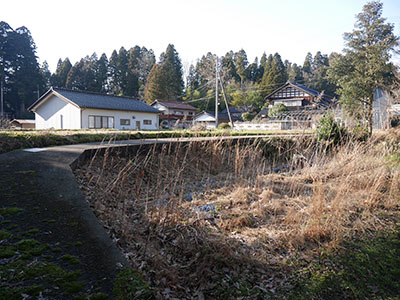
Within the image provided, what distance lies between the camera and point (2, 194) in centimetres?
252

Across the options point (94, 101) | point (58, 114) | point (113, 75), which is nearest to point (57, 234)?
point (94, 101)

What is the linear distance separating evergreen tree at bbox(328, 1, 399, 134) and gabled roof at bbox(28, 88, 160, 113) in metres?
14.5

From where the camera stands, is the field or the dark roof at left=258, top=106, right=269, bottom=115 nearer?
the field

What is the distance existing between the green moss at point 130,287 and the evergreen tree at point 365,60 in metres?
14.5

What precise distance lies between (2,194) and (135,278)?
5.59ft

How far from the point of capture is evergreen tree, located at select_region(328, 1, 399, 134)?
13.8m

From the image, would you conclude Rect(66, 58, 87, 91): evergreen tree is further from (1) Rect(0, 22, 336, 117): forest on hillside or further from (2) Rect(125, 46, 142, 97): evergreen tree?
(2) Rect(125, 46, 142, 97): evergreen tree

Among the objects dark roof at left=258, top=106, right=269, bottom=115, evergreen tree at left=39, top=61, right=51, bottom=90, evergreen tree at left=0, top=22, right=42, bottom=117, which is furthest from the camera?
evergreen tree at left=39, top=61, right=51, bottom=90

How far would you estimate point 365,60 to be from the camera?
14539 millimetres

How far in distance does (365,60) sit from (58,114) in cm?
2008

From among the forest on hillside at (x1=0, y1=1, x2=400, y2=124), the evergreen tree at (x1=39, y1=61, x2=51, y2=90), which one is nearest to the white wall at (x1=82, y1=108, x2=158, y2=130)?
the forest on hillside at (x1=0, y1=1, x2=400, y2=124)

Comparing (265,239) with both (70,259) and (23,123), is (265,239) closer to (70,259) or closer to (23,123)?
(70,259)

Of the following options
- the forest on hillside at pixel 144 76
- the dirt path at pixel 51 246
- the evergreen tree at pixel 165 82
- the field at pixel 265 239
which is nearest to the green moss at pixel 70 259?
the dirt path at pixel 51 246

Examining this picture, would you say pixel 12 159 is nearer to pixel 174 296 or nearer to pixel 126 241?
pixel 126 241
